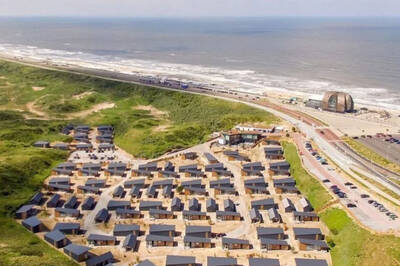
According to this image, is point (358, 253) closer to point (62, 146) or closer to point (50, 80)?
point (62, 146)

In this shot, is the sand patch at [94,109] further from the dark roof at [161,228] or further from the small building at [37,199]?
the dark roof at [161,228]

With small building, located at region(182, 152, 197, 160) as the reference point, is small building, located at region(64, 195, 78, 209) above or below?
below

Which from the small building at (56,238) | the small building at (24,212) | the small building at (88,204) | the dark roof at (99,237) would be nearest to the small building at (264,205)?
the dark roof at (99,237)

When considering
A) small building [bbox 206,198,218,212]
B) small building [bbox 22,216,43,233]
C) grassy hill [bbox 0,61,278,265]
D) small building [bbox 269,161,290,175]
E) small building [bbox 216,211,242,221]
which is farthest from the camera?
small building [bbox 269,161,290,175]

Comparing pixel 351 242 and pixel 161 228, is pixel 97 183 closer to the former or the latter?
pixel 161 228

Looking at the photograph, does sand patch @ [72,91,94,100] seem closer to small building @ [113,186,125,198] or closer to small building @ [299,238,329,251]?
small building @ [113,186,125,198]

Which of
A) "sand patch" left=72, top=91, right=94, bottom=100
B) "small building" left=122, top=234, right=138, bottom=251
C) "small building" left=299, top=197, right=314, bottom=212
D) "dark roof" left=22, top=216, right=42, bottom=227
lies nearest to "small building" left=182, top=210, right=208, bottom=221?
"small building" left=122, top=234, right=138, bottom=251

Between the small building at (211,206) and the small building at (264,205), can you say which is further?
the small building at (264,205)
